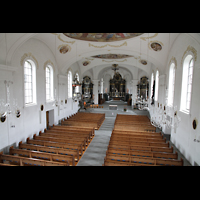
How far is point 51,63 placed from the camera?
37.9ft

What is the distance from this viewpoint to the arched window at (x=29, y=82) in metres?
9.12

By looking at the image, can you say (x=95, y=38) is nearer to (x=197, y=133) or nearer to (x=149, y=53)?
(x=149, y=53)

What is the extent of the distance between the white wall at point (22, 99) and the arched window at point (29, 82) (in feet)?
0.95

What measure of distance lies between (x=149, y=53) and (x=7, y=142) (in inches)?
434

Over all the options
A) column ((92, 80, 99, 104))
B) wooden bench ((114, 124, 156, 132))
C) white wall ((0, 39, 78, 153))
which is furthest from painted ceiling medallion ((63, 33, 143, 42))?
column ((92, 80, 99, 104))

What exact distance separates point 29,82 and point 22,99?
59.6 inches

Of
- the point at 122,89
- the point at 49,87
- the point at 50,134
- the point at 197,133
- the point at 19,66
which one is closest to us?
the point at 197,133

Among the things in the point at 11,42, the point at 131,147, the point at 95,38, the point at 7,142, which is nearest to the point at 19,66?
the point at 11,42

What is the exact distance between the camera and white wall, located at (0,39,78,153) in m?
7.05

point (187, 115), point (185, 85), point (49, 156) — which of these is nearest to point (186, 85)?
point (185, 85)

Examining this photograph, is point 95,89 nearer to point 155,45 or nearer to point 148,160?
A: point 155,45

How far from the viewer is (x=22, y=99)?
8398 millimetres

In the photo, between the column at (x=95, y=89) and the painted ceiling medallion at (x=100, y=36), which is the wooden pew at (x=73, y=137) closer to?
the painted ceiling medallion at (x=100, y=36)

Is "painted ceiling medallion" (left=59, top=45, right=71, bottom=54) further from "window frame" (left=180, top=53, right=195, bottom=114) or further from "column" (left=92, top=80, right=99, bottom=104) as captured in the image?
"column" (left=92, top=80, right=99, bottom=104)
